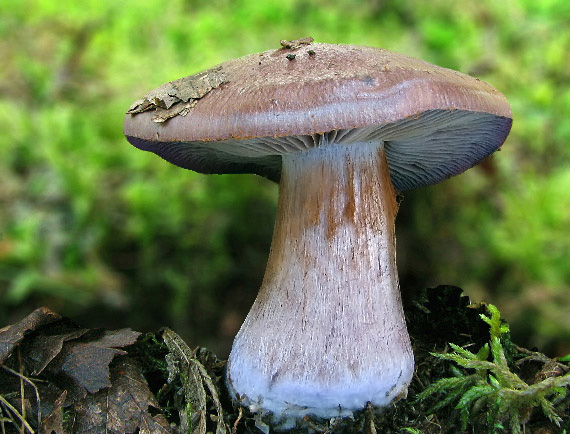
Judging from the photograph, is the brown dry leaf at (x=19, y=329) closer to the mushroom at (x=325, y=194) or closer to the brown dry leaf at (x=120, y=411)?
the brown dry leaf at (x=120, y=411)

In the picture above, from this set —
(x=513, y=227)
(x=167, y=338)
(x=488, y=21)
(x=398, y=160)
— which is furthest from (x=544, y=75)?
(x=167, y=338)

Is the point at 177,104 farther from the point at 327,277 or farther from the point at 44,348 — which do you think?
the point at 44,348

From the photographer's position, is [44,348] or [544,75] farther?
[544,75]

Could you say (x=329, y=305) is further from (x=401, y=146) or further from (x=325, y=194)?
(x=401, y=146)

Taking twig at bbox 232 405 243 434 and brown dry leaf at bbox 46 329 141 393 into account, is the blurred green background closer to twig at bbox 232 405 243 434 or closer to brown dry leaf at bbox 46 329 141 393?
brown dry leaf at bbox 46 329 141 393

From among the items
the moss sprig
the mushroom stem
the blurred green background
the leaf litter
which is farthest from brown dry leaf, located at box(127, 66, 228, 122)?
the blurred green background

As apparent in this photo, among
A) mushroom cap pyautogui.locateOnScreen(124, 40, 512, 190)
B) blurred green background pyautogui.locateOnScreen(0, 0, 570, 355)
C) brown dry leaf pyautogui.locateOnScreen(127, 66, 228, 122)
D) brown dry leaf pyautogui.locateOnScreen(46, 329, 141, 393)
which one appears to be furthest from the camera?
blurred green background pyautogui.locateOnScreen(0, 0, 570, 355)
